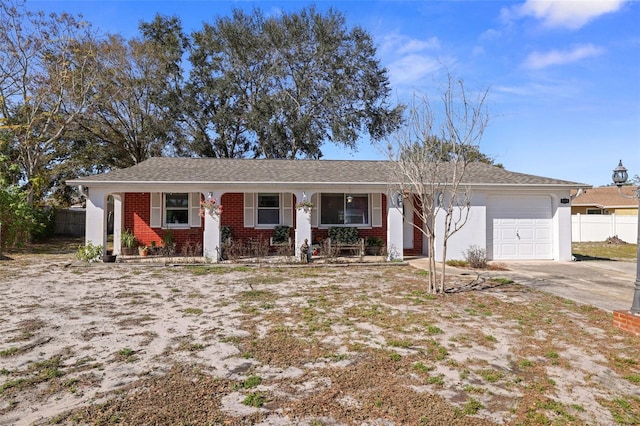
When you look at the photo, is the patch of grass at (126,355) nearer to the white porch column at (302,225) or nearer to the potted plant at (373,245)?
the white porch column at (302,225)

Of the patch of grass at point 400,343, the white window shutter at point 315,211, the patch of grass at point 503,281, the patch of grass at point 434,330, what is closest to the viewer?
the patch of grass at point 400,343

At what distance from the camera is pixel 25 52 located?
62.7ft

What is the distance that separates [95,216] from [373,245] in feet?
31.6

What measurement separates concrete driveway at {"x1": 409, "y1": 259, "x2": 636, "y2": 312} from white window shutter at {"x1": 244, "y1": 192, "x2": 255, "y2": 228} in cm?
616

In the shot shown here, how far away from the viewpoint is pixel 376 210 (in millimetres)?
14594

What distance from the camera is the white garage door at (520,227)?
13172 mm

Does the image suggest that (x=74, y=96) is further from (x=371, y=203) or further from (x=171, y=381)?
(x=171, y=381)

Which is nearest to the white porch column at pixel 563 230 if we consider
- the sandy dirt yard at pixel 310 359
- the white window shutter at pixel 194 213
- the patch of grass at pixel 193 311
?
the sandy dirt yard at pixel 310 359

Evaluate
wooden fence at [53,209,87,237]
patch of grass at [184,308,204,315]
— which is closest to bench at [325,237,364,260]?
patch of grass at [184,308,204,315]

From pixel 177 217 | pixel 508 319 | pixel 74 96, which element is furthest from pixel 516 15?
pixel 74 96

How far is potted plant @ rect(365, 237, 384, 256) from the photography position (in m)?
14.1

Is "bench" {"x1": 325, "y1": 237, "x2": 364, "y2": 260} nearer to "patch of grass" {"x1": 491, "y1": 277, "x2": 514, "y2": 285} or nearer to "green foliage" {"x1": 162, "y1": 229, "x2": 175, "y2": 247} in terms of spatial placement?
"patch of grass" {"x1": 491, "y1": 277, "x2": 514, "y2": 285}

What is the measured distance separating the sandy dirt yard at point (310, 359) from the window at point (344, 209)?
6720 millimetres

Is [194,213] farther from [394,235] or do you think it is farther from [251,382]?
[251,382]
